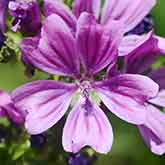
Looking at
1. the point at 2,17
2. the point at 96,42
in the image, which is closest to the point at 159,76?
the point at 96,42

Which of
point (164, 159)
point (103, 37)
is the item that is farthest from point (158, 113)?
point (164, 159)

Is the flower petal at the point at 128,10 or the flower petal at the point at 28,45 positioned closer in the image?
the flower petal at the point at 28,45

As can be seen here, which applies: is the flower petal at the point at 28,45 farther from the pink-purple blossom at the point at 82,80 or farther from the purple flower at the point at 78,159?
the purple flower at the point at 78,159

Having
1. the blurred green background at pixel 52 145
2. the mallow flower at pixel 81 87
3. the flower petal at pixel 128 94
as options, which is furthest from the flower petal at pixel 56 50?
the blurred green background at pixel 52 145

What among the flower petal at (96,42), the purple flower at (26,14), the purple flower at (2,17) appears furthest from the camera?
the purple flower at (2,17)

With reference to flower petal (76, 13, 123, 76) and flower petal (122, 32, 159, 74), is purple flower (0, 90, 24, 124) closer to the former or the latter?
flower petal (76, 13, 123, 76)

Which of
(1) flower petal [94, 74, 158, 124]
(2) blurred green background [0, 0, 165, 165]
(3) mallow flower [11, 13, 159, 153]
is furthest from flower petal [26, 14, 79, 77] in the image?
(2) blurred green background [0, 0, 165, 165]

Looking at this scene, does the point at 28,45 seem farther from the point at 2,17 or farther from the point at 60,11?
the point at 2,17
